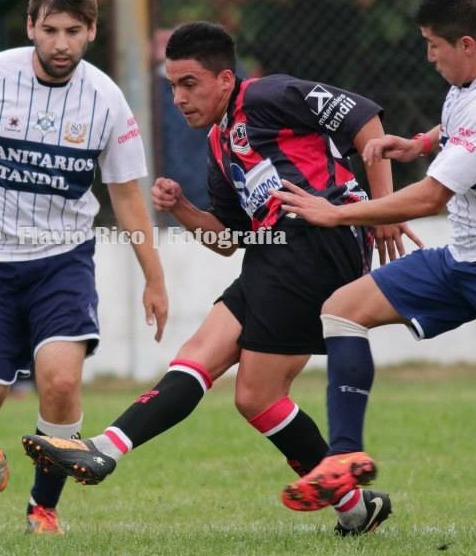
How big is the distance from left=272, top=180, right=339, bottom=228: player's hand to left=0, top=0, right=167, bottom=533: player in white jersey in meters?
0.97

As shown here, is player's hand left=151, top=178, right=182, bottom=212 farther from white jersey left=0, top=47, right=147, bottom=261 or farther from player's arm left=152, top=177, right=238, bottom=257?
white jersey left=0, top=47, right=147, bottom=261

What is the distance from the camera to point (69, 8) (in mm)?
5648

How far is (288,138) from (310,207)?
595 millimetres

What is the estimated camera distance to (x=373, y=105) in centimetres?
555

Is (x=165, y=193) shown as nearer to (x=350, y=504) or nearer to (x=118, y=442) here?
(x=118, y=442)

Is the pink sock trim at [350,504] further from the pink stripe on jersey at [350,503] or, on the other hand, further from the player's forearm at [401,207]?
the player's forearm at [401,207]

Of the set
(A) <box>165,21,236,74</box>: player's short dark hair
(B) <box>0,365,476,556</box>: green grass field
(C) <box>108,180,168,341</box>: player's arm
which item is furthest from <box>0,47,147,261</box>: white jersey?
(B) <box>0,365,476,556</box>: green grass field

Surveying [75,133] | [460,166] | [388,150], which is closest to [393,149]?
[388,150]

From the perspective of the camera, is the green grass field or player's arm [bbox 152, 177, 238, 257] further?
player's arm [bbox 152, 177, 238, 257]

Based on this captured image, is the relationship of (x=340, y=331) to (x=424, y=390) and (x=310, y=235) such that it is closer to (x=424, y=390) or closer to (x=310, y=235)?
(x=310, y=235)

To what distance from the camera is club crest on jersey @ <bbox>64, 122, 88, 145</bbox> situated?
18.9 ft

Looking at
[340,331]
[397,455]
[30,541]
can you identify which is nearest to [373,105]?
[340,331]

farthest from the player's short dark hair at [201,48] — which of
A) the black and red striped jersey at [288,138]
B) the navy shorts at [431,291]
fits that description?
the navy shorts at [431,291]

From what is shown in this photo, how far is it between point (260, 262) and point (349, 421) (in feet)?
2.57
